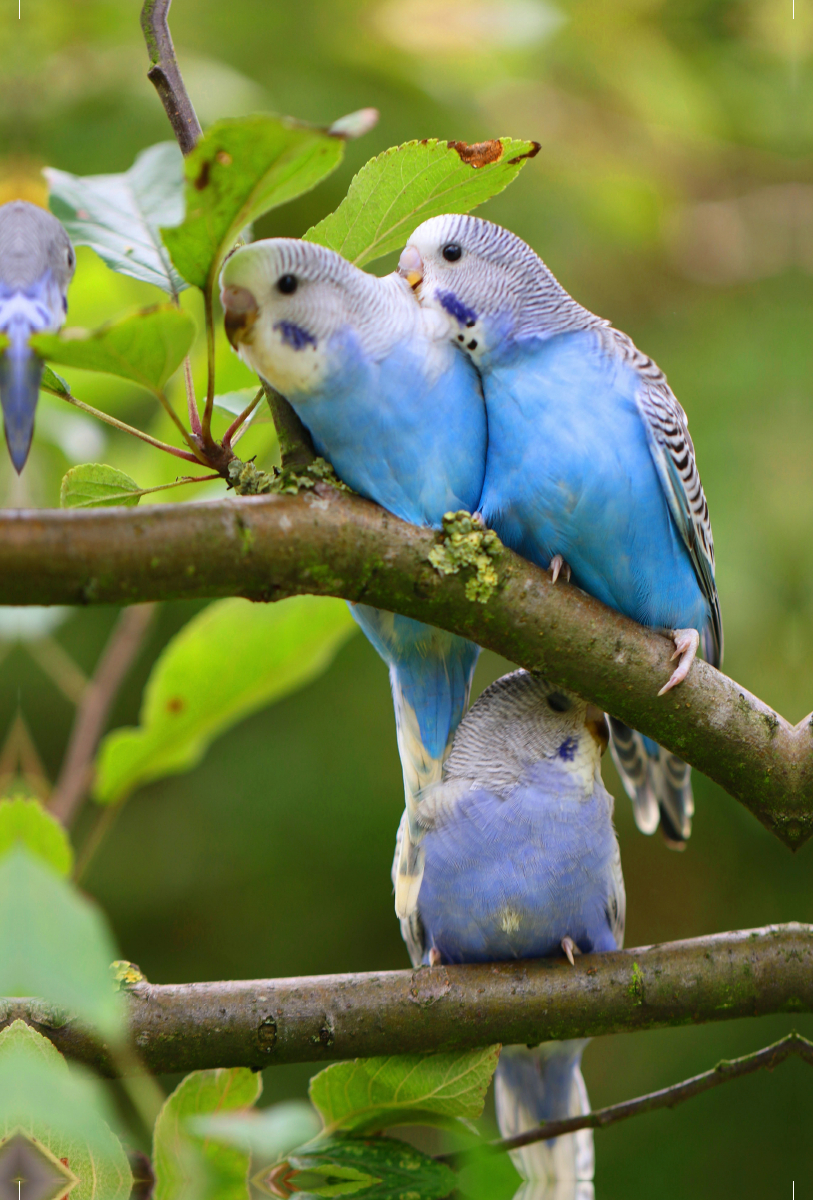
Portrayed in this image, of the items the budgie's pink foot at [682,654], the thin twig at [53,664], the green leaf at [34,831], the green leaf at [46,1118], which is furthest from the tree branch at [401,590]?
the thin twig at [53,664]

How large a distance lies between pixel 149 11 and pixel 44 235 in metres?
0.28

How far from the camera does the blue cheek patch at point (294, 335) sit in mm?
1008

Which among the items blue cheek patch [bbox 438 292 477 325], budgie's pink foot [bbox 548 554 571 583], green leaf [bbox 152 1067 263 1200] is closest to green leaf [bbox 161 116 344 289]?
blue cheek patch [bbox 438 292 477 325]

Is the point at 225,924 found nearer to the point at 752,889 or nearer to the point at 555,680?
the point at 752,889

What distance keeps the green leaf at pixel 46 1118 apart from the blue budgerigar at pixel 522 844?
467 millimetres

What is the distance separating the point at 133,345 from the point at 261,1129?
0.69 metres

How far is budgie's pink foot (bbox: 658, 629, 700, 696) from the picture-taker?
110 centimetres

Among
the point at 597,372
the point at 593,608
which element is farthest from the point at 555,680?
the point at 597,372

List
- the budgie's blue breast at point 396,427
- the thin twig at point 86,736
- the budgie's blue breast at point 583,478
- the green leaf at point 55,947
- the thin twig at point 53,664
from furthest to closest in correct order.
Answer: the thin twig at point 53,664 < the thin twig at point 86,736 < the budgie's blue breast at point 583,478 < the budgie's blue breast at point 396,427 < the green leaf at point 55,947

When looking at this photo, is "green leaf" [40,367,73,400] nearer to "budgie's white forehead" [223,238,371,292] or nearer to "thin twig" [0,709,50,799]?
"budgie's white forehead" [223,238,371,292]

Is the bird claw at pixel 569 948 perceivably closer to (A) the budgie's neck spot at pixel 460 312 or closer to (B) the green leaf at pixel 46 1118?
(B) the green leaf at pixel 46 1118

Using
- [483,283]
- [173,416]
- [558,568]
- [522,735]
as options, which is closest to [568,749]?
[522,735]

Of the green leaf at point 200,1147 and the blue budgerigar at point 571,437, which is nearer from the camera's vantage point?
the green leaf at point 200,1147

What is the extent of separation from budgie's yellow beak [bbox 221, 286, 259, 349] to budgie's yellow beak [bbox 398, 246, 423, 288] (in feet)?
1.04
